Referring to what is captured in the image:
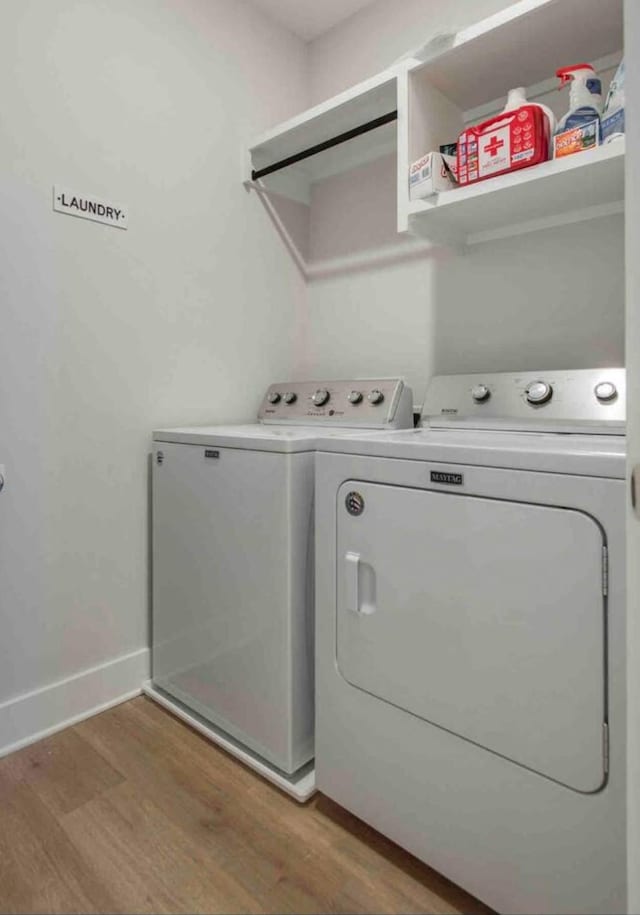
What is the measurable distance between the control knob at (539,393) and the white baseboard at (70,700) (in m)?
1.46

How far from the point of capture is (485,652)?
3.12 ft

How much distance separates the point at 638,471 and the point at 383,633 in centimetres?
69

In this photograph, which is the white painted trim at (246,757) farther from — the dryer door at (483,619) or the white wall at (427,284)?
the white wall at (427,284)

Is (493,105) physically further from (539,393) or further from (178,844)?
(178,844)

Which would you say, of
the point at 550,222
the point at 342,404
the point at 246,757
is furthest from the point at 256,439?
the point at 550,222

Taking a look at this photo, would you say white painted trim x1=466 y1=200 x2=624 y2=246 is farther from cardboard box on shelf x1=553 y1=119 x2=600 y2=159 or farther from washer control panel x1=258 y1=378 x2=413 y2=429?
washer control panel x1=258 y1=378 x2=413 y2=429

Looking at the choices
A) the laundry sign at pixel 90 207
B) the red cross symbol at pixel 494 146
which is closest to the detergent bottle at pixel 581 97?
the red cross symbol at pixel 494 146

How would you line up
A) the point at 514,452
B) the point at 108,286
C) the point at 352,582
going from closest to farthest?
the point at 514,452 → the point at 352,582 → the point at 108,286

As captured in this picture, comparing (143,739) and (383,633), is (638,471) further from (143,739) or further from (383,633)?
(143,739)

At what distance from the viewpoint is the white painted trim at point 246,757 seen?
1.30 metres

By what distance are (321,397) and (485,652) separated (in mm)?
1098

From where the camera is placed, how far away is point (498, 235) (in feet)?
5.55

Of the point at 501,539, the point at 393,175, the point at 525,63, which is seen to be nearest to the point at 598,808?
the point at 501,539

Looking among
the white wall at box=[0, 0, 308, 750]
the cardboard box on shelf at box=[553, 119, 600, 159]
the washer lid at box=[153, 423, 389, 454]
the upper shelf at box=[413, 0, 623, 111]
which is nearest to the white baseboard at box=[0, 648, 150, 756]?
the white wall at box=[0, 0, 308, 750]
